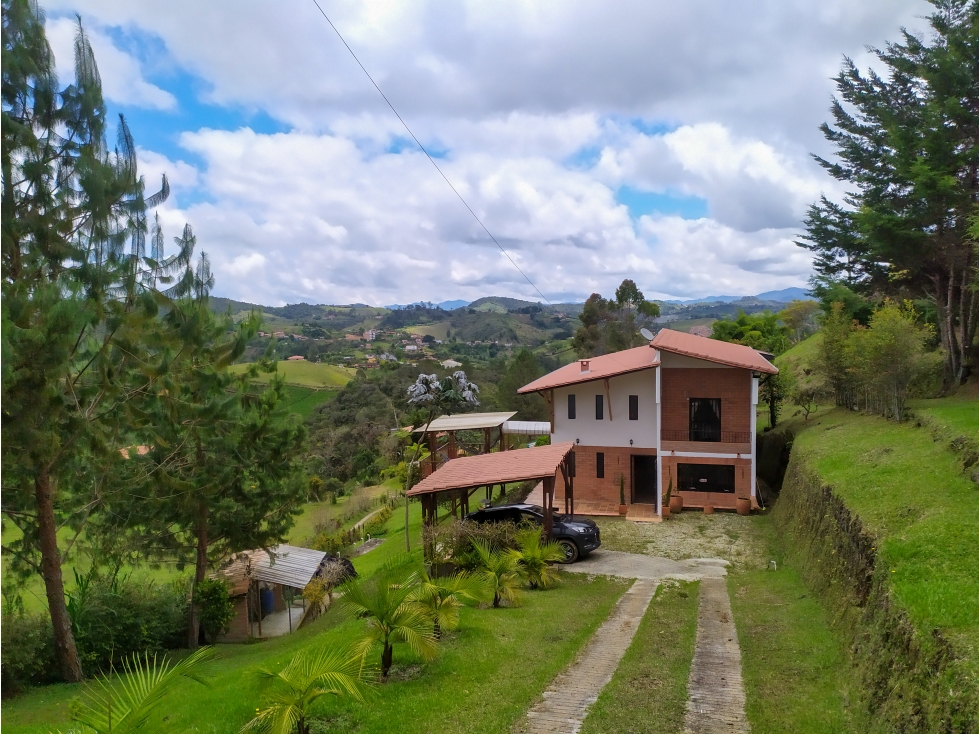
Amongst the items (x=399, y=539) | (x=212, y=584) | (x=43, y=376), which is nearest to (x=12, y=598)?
(x=212, y=584)

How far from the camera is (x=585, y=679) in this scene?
778cm

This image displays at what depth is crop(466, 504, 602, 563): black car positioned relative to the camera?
1512 cm

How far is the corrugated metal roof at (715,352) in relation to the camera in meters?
20.5

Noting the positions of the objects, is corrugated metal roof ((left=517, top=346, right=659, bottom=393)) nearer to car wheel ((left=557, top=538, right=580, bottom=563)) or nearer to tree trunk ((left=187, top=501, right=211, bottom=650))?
car wheel ((left=557, top=538, right=580, bottom=563))

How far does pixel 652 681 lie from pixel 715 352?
→ 16.7 meters

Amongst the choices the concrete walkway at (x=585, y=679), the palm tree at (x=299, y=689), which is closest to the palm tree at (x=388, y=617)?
the palm tree at (x=299, y=689)

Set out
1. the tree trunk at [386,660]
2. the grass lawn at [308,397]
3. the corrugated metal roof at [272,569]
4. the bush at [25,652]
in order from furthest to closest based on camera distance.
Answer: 1. the grass lawn at [308,397]
2. the corrugated metal roof at [272,569]
3. the bush at [25,652]
4. the tree trunk at [386,660]

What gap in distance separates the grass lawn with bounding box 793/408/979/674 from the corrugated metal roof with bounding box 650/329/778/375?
192 inches

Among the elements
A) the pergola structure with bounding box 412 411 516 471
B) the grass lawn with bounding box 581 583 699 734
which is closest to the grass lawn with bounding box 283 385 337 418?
the pergola structure with bounding box 412 411 516 471

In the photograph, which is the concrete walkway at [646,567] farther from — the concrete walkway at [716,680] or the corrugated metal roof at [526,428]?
the corrugated metal roof at [526,428]

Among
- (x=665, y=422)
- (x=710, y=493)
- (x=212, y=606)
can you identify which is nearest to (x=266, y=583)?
(x=212, y=606)

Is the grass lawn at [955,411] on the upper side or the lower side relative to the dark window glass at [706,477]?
upper

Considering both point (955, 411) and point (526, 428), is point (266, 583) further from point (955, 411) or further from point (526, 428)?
point (955, 411)

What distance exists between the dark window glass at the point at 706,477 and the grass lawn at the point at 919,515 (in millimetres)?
5305
